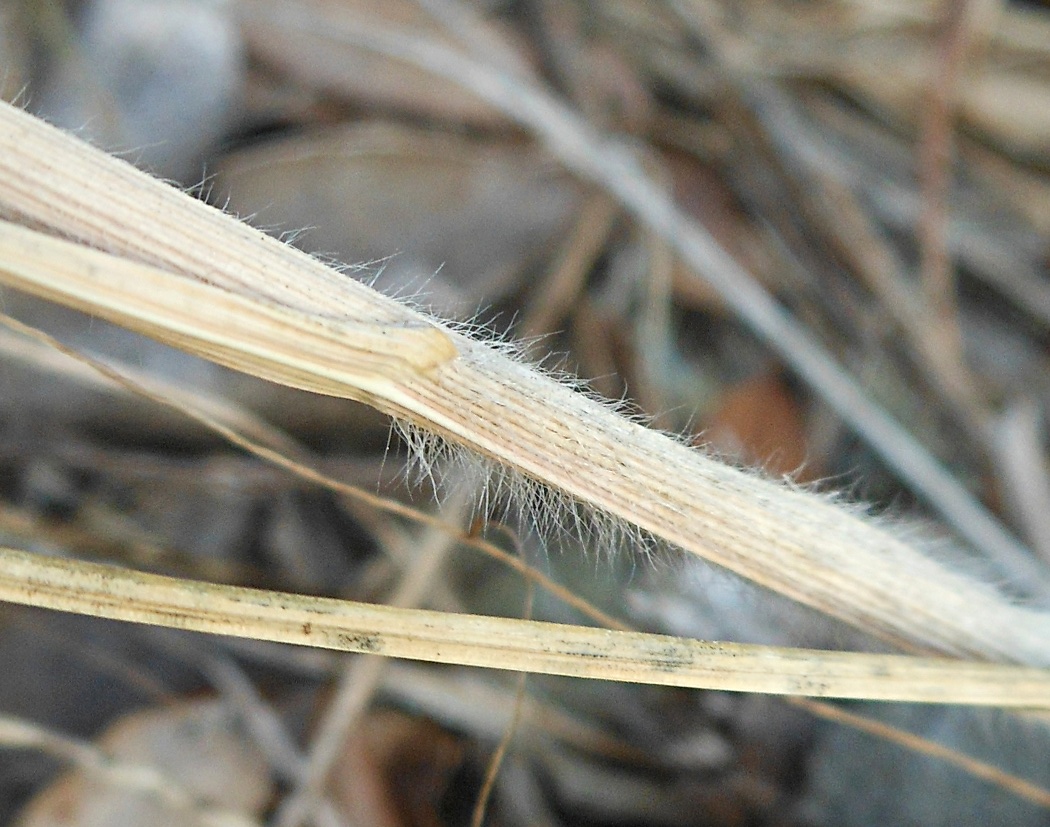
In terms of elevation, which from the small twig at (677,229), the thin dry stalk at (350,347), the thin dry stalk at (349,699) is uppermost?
the thin dry stalk at (350,347)

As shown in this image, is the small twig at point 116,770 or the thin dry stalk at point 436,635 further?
the small twig at point 116,770

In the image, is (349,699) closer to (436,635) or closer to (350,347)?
(436,635)

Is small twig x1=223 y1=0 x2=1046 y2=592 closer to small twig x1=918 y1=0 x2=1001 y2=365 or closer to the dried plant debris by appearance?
the dried plant debris

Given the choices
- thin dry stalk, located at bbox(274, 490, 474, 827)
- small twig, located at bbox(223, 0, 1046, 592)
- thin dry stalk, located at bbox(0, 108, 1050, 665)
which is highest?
thin dry stalk, located at bbox(0, 108, 1050, 665)

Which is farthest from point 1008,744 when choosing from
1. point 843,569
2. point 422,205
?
point 422,205

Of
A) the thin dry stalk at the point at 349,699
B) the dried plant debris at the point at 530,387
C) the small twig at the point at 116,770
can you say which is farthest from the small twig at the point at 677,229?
the small twig at the point at 116,770

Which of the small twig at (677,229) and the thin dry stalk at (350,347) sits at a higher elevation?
the thin dry stalk at (350,347)

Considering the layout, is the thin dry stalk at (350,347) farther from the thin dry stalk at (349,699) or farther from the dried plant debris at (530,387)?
the thin dry stalk at (349,699)

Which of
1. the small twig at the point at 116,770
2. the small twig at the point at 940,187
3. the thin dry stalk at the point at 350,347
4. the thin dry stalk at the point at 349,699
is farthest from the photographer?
the small twig at the point at 940,187

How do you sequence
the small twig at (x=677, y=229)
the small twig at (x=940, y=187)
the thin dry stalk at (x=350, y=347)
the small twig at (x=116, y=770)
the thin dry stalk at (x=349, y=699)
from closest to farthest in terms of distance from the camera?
the thin dry stalk at (x=350, y=347)
the small twig at (x=116, y=770)
the thin dry stalk at (x=349, y=699)
the small twig at (x=677, y=229)
the small twig at (x=940, y=187)

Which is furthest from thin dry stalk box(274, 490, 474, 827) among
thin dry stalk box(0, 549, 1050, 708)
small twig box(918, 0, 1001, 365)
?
small twig box(918, 0, 1001, 365)
